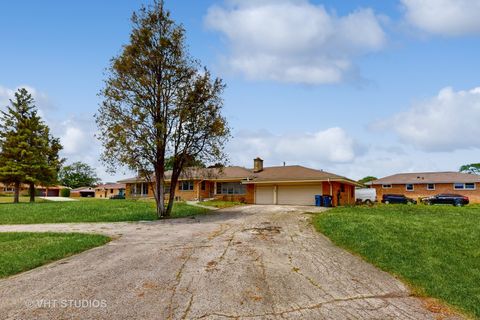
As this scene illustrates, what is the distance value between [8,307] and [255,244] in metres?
7.07

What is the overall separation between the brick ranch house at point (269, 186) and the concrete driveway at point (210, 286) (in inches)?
655

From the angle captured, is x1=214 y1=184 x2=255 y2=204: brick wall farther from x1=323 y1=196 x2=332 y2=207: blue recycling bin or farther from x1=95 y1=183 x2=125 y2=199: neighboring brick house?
x1=95 y1=183 x2=125 y2=199: neighboring brick house

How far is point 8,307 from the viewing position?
6160 mm

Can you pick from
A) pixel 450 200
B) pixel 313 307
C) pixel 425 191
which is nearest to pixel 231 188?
pixel 450 200

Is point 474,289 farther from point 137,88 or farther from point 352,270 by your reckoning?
point 137,88

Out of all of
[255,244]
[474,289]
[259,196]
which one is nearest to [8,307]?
[255,244]

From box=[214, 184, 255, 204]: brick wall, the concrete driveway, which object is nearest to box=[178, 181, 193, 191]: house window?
box=[214, 184, 255, 204]: brick wall

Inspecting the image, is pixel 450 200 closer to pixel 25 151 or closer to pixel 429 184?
pixel 429 184

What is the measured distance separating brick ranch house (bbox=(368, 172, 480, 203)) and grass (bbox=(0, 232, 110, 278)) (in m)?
41.0

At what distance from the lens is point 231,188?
37938mm

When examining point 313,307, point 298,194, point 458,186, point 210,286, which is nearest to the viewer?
point 313,307

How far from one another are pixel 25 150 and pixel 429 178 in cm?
4909

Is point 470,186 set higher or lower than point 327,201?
higher

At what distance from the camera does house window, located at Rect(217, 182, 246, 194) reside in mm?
37094
